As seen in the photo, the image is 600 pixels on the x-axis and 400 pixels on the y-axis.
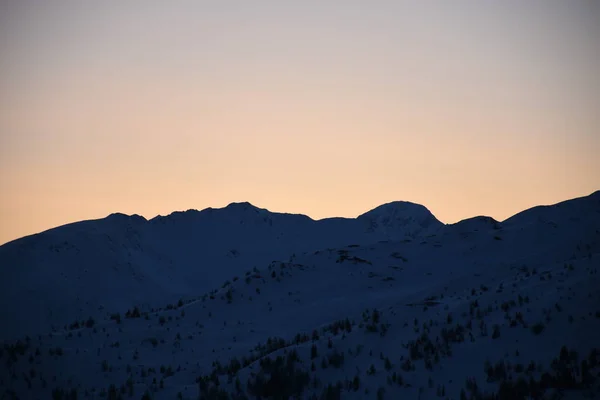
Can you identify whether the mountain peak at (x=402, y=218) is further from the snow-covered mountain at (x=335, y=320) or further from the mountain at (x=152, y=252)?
the snow-covered mountain at (x=335, y=320)

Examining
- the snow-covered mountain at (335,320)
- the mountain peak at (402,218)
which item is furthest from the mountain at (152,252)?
the snow-covered mountain at (335,320)

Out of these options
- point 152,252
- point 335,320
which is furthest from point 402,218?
point 335,320

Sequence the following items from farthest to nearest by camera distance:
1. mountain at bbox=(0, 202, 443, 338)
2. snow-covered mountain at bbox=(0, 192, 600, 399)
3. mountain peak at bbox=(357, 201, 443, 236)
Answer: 1. mountain peak at bbox=(357, 201, 443, 236)
2. mountain at bbox=(0, 202, 443, 338)
3. snow-covered mountain at bbox=(0, 192, 600, 399)

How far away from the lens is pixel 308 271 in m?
31.4

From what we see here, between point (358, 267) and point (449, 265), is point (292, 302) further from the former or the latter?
point (449, 265)

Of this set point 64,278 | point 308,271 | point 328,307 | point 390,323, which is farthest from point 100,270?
point 390,323

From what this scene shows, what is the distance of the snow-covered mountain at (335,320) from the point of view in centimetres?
1727

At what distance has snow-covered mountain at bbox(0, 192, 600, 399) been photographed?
1727cm

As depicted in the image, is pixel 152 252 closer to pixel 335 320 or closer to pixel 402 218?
pixel 402 218

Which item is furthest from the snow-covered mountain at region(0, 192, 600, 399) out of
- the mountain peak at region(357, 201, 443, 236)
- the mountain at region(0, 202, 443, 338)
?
the mountain peak at region(357, 201, 443, 236)

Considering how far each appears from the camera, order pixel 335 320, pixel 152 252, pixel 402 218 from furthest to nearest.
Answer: pixel 402 218 < pixel 152 252 < pixel 335 320

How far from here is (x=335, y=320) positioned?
2564cm

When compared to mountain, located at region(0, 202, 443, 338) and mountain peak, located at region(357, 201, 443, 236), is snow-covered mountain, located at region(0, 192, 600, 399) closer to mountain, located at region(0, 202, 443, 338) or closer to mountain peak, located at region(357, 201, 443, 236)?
mountain, located at region(0, 202, 443, 338)

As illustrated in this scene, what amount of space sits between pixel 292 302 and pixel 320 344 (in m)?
8.53
